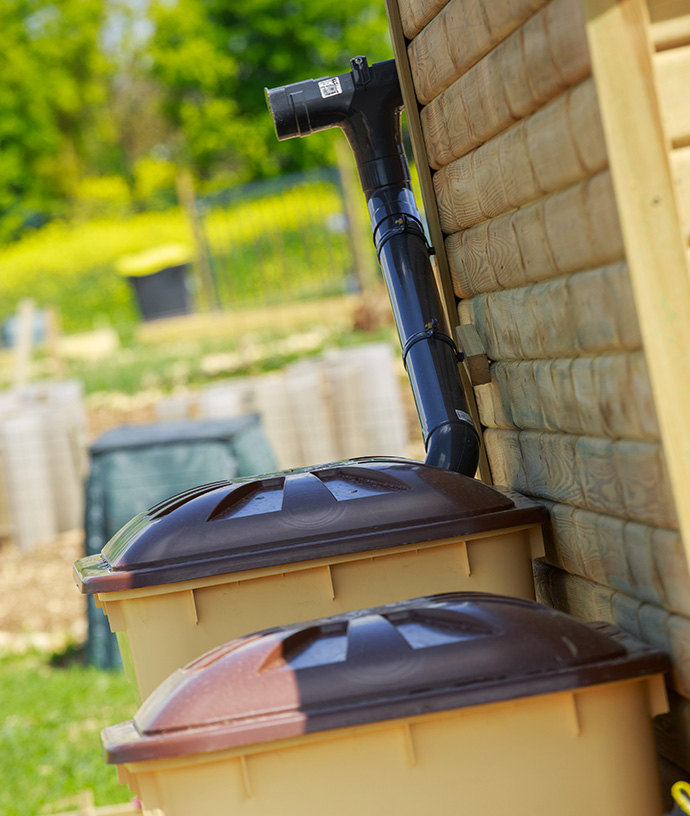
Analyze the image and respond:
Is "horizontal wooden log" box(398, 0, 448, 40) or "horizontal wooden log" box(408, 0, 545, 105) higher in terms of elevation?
"horizontal wooden log" box(398, 0, 448, 40)

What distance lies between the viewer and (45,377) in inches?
533

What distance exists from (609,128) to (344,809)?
3.92ft

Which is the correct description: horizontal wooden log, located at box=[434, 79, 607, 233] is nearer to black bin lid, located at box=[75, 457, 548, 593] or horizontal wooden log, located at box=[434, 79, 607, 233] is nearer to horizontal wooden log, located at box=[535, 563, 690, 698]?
black bin lid, located at box=[75, 457, 548, 593]

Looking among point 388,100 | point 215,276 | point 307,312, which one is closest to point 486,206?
point 388,100

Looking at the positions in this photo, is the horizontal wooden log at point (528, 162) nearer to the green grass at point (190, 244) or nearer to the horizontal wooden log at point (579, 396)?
the horizontal wooden log at point (579, 396)

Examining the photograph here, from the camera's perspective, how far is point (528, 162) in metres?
1.92

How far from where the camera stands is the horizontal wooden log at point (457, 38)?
187 cm

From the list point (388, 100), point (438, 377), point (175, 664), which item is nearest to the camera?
point (175, 664)

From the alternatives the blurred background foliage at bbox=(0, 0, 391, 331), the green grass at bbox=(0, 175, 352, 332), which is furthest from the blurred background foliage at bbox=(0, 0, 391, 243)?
the green grass at bbox=(0, 175, 352, 332)

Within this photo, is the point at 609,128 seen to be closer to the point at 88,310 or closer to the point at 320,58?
the point at 88,310

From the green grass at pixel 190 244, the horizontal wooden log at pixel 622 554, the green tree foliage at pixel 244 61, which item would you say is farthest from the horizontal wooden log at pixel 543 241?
the green tree foliage at pixel 244 61

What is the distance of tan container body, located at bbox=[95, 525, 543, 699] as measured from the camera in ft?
6.71

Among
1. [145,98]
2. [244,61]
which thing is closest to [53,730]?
[145,98]

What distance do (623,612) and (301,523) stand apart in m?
0.68
